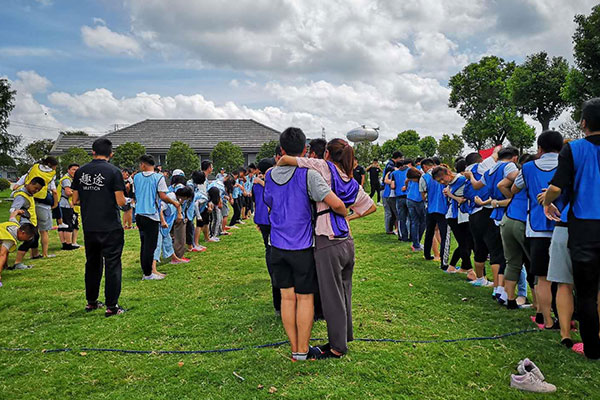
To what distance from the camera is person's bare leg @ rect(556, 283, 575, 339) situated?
416cm

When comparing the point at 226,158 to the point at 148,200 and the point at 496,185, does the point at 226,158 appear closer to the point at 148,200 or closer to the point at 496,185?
the point at 148,200

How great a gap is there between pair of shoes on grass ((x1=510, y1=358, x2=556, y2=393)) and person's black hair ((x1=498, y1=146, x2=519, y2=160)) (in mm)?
3073

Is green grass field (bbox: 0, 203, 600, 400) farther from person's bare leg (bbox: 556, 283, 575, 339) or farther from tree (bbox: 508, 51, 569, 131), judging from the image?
tree (bbox: 508, 51, 569, 131)

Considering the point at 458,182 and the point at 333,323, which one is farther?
the point at 458,182

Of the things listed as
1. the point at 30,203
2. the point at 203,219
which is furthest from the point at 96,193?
the point at 203,219

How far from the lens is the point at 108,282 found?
5.62m

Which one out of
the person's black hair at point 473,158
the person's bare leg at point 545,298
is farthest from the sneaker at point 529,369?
the person's black hair at point 473,158

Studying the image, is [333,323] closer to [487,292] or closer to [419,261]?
[487,292]

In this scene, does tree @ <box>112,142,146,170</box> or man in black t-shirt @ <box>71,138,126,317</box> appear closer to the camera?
man in black t-shirt @ <box>71,138,126,317</box>

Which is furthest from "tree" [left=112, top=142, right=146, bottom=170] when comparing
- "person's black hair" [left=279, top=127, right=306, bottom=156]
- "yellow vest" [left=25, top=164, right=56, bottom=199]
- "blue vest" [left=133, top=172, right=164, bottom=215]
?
"person's black hair" [left=279, top=127, right=306, bottom=156]

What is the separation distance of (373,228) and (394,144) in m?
63.2

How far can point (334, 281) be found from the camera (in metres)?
3.84

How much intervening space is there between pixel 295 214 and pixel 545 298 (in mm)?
3031

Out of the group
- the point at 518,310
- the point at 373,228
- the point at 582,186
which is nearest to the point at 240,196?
the point at 373,228
